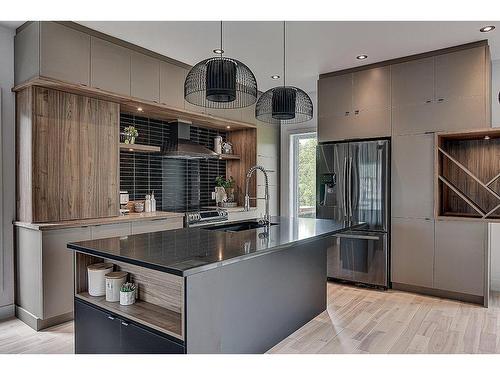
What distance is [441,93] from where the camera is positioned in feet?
12.9

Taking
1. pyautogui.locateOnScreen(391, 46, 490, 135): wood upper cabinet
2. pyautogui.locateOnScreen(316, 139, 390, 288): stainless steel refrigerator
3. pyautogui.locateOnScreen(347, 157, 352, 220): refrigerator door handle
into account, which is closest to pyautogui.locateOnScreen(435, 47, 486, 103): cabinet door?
pyautogui.locateOnScreen(391, 46, 490, 135): wood upper cabinet

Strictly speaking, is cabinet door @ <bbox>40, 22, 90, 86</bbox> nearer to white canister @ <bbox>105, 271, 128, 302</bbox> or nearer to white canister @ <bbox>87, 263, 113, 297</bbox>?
white canister @ <bbox>87, 263, 113, 297</bbox>

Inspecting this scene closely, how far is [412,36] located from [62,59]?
11.2 ft

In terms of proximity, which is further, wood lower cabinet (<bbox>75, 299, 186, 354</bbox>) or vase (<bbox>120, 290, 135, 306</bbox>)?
vase (<bbox>120, 290, 135, 306</bbox>)

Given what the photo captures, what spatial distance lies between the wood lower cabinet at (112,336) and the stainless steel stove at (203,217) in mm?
2118

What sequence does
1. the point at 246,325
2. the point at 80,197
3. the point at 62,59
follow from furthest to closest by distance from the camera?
1. the point at 80,197
2. the point at 62,59
3. the point at 246,325

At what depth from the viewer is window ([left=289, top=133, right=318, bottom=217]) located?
236 inches

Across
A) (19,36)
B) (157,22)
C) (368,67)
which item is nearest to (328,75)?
(368,67)

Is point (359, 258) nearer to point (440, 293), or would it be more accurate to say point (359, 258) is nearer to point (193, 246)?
point (440, 293)

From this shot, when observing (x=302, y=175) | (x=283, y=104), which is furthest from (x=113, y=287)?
(x=302, y=175)

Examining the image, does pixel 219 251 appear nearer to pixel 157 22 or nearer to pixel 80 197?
pixel 80 197

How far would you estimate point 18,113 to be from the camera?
3357 mm

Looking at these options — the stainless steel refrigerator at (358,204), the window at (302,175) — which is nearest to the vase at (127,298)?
the stainless steel refrigerator at (358,204)

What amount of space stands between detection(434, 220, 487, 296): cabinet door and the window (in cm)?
233
